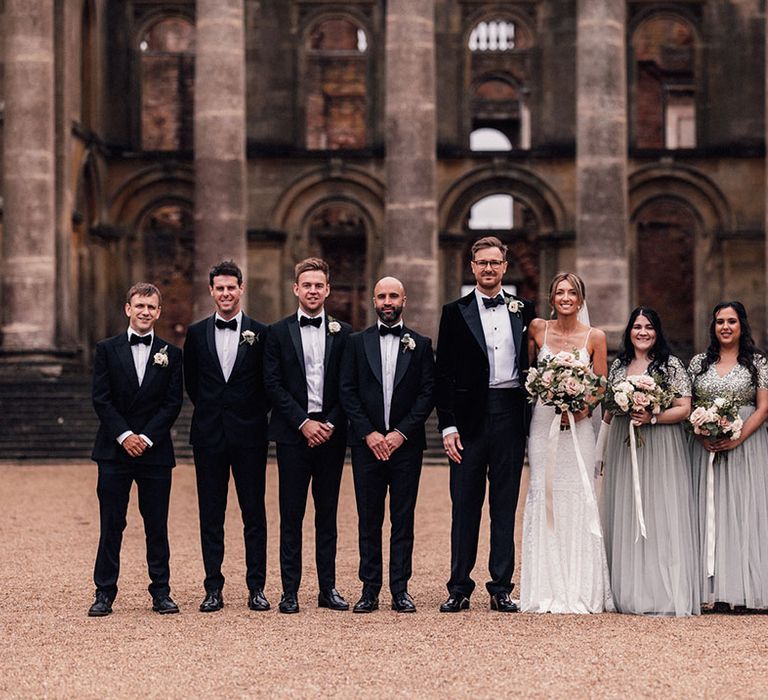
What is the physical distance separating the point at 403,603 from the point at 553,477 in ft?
4.01

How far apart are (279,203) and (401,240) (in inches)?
251

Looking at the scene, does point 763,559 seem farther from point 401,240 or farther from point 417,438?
point 401,240

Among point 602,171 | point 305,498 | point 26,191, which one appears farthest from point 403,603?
point 26,191

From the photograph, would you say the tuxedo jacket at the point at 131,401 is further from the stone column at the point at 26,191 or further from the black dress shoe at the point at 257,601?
the stone column at the point at 26,191

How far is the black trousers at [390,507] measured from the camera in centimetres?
870

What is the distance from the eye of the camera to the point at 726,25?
3191cm

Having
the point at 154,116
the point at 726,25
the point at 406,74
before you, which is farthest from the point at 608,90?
the point at 154,116

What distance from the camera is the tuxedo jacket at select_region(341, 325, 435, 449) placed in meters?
8.69

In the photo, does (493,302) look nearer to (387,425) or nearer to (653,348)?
(387,425)

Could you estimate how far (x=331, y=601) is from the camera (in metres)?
8.73

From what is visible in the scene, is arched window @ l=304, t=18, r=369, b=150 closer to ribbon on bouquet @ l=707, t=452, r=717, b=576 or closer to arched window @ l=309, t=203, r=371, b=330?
arched window @ l=309, t=203, r=371, b=330

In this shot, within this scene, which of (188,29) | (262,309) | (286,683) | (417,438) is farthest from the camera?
(188,29)

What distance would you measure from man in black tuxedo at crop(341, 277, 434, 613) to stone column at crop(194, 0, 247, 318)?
691 inches

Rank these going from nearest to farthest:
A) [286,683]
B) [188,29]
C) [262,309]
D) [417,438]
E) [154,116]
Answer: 1. [286,683]
2. [417,438]
3. [262,309]
4. [154,116]
5. [188,29]
